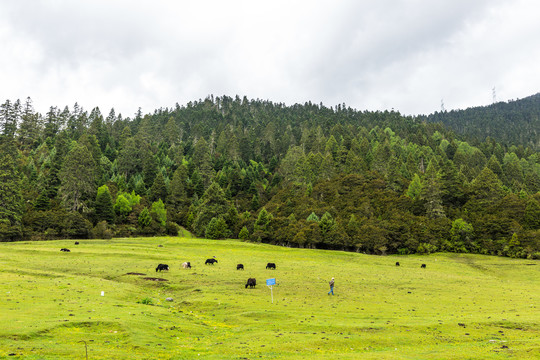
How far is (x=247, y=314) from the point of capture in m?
25.8

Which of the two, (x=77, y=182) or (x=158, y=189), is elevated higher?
(x=158, y=189)

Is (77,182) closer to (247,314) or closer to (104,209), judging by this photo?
(104,209)

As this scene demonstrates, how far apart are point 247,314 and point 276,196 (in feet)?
381

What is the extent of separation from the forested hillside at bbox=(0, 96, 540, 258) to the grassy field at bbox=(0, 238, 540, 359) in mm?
46432

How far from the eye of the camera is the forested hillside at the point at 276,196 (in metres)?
92.9

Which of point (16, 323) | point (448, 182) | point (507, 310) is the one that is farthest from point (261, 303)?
point (448, 182)

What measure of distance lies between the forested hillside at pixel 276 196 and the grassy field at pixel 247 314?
46432mm

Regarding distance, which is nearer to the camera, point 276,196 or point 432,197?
point 432,197

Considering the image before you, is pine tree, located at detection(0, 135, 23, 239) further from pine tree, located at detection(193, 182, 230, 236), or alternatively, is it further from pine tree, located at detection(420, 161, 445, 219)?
pine tree, located at detection(420, 161, 445, 219)

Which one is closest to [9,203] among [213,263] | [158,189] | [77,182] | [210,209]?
[77,182]

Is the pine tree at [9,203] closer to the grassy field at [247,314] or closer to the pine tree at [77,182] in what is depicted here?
the pine tree at [77,182]

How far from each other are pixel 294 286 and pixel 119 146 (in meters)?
165

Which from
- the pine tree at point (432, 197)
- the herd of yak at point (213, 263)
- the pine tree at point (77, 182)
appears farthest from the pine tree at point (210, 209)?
the pine tree at point (432, 197)

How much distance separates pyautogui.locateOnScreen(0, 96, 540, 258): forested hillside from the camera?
92.9 metres
